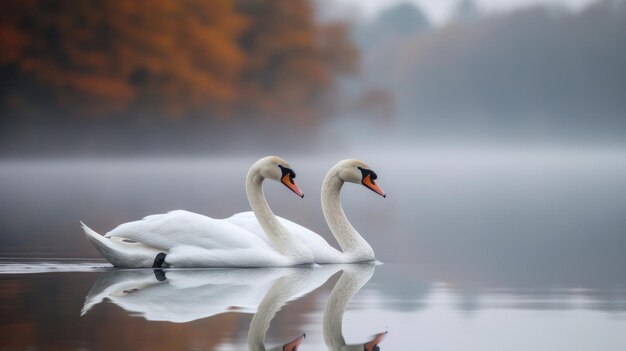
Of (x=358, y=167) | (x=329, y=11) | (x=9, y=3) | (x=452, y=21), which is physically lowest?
(x=358, y=167)

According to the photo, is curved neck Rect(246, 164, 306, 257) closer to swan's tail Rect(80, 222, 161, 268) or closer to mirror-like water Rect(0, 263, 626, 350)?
mirror-like water Rect(0, 263, 626, 350)

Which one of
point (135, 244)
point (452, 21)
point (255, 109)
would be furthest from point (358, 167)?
point (452, 21)

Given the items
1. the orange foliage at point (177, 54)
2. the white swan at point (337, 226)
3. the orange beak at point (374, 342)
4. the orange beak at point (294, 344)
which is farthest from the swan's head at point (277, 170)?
the orange foliage at point (177, 54)

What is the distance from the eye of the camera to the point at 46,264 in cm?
988

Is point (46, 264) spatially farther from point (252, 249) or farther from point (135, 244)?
point (252, 249)

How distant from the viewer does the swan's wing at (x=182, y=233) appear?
30.9ft

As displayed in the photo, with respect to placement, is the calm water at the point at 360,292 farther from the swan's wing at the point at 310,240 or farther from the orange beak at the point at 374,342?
the swan's wing at the point at 310,240

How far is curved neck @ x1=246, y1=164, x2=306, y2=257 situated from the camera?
991cm

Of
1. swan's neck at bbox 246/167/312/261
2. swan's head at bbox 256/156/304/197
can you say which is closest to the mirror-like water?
swan's neck at bbox 246/167/312/261

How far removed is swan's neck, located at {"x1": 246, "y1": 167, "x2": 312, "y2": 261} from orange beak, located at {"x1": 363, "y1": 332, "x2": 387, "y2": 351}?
3300 millimetres

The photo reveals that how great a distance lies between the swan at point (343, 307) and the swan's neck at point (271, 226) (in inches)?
16.1

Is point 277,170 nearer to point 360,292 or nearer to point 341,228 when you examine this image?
point 341,228

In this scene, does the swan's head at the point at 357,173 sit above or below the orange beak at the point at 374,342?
above

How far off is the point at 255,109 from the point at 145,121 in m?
8.49
